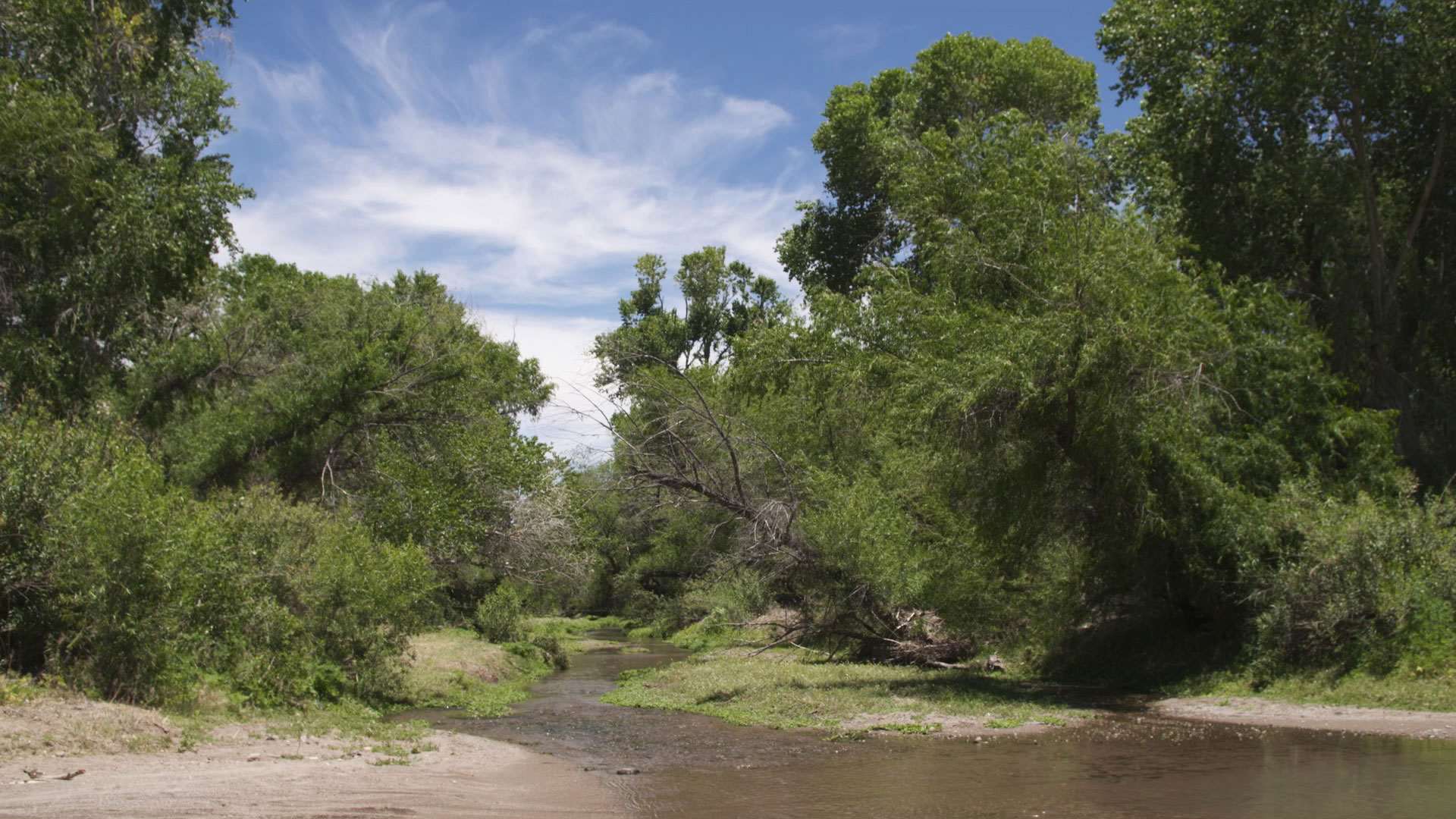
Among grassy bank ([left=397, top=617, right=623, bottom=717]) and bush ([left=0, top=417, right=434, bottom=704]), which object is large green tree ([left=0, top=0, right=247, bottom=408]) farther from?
grassy bank ([left=397, top=617, right=623, bottom=717])

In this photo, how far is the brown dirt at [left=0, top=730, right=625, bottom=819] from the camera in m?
8.78

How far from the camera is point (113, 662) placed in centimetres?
1383

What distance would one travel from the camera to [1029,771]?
39.9 ft

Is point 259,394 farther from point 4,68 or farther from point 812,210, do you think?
point 812,210

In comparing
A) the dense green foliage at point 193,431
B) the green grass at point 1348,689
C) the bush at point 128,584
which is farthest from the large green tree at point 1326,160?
the bush at point 128,584

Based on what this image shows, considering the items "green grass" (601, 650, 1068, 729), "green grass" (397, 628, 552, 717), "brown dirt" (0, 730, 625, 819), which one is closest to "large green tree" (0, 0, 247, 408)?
"green grass" (397, 628, 552, 717)

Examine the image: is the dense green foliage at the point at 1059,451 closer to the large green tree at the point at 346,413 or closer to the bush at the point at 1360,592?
the bush at the point at 1360,592

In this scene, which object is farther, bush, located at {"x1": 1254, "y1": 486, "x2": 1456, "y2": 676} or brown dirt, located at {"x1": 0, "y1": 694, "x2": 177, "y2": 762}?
bush, located at {"x1": 1254, "y1": 486, "x2": 1456, "y2": 676}

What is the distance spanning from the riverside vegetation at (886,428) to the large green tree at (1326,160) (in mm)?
107

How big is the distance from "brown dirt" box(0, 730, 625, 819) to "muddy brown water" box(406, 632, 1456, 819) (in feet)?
3.20

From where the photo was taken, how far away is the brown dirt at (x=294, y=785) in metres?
8.78

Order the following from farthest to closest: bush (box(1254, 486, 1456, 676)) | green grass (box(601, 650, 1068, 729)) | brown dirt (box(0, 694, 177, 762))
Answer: green grass (box(601, 650, 1068, 729)) < bush (box(1254, 486, 1456, 676)) < brown dirt (box(0, 694, 177, 762))

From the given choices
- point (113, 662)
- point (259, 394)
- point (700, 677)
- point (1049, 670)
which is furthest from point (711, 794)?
point (259, 394)

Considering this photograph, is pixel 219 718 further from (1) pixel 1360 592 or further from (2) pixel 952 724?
(1) pixel 1360 592
